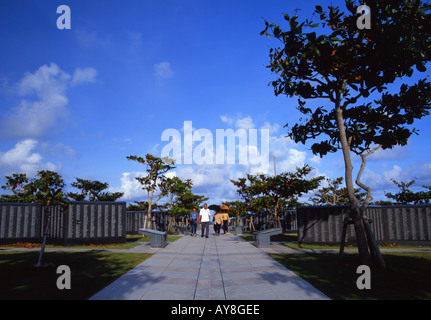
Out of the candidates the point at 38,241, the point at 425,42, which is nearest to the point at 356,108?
the point at 425,42

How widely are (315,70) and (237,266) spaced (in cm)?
697

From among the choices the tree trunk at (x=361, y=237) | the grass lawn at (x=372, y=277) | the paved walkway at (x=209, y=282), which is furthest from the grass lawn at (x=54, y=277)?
the tree trunk at (x=361, y=237)

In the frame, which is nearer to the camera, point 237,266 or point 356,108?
point 237,266

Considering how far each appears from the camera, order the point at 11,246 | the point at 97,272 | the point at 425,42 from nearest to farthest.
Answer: the point at 97,272 < the point at 425,42 < the point at 11,246

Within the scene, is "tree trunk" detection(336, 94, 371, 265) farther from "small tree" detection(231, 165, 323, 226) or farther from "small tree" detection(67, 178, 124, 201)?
"small tree" detection(67, 178, 124, 201)

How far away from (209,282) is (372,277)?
4.13 metres

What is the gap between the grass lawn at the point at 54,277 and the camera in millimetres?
→ 5655

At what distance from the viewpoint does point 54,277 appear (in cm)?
717

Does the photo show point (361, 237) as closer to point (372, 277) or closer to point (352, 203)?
point (352, 203)

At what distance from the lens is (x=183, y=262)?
10.1 meters

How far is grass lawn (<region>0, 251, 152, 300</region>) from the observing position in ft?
18.6

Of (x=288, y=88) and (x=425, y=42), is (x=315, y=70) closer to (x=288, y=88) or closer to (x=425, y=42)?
(x=288, y=88)

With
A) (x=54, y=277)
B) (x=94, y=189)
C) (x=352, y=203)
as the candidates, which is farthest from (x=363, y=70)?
(x=94, y=189)

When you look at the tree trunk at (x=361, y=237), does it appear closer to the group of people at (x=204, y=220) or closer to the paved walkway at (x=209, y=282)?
the paved walkway at (x=209, y=282)
